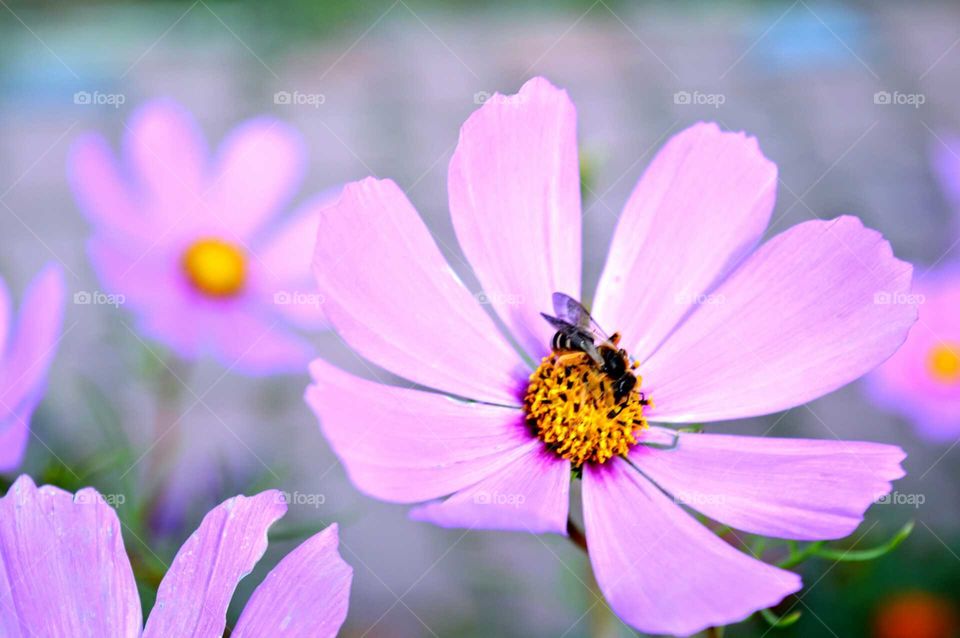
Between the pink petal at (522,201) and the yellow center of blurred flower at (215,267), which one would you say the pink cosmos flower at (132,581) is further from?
the yellow center of blurred flower at (215,267)

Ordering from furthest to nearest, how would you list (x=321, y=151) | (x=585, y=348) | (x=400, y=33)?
(x=400, y=33) → (x=321, y=151) → (x=585, y=348)

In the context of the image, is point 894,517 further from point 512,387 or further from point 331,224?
point 331,224

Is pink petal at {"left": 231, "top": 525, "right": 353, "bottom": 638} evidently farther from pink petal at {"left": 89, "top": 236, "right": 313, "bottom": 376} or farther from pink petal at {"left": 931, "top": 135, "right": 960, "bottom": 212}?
pink petal at {"left": 931, "top": 135, "right": 960, "bottom": 212}

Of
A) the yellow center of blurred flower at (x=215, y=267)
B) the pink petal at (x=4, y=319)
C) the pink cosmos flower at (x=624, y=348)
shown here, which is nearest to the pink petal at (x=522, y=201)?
the pink cosmos flower at (x=624, y=348)

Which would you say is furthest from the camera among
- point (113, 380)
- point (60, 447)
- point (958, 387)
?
point (113, 380)

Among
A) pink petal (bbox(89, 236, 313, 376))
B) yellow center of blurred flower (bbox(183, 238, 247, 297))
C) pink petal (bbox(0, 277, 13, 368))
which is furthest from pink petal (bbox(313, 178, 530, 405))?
yellow center of blurred flower (bbox(183, 238, 247, 297))

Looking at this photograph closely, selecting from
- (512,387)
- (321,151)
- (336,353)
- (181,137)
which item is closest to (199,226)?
(181,137)
